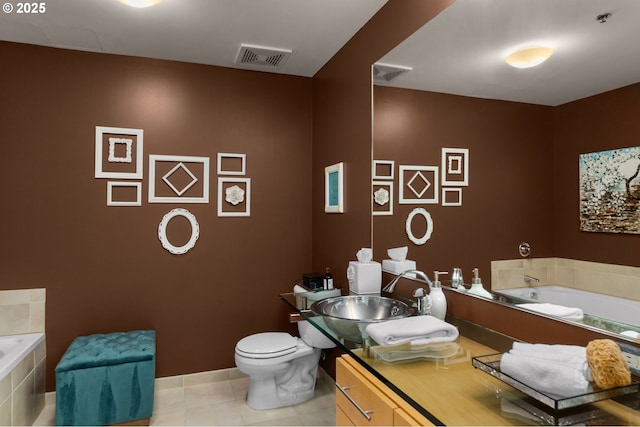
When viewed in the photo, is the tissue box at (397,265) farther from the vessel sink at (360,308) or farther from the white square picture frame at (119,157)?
the white square picture frame at (119,157)

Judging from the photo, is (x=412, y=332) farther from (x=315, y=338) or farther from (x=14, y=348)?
(x=14, y=348)

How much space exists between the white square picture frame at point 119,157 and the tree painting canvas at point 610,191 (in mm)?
2888

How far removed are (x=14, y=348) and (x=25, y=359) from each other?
0.52 feet

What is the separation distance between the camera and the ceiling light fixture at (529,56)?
149 centimetres

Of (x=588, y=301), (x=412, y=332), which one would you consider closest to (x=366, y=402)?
(x=412, y=332)

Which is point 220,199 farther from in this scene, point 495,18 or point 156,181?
point 495,18

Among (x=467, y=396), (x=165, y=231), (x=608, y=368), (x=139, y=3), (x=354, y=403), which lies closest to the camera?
(x=608, y=368)

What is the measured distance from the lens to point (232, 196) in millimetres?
3336

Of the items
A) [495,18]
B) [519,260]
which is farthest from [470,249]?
[495,18]

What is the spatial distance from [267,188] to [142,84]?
1273 mm

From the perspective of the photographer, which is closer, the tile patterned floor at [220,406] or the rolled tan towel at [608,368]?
the rolled tan towel at [608,368]

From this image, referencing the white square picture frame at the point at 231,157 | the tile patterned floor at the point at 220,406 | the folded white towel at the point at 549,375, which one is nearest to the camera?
the folded white towel at the point at 549,375

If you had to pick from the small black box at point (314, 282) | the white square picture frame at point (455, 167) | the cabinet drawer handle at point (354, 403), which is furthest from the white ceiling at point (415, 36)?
the small black box at point (314, 282)

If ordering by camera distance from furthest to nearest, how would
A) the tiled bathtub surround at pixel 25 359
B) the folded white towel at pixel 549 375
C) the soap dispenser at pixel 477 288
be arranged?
the tiled bathtub surround at pixel 25 359
the soap dispenser at pixel 477 288
the folded white towel at pixel 549 375
